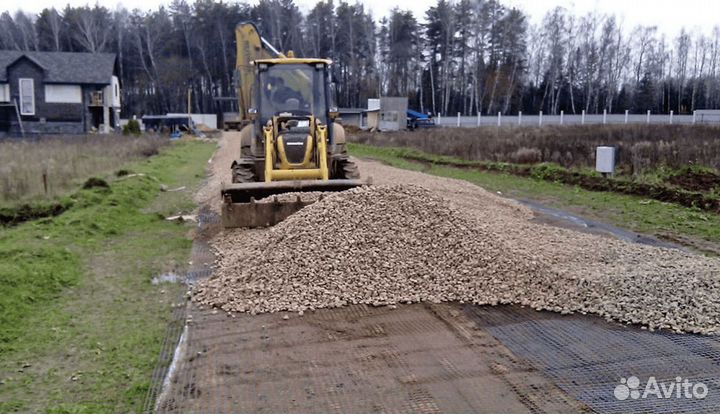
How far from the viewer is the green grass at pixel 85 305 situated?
4.55 meters

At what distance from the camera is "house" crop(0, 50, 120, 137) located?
4278 cm

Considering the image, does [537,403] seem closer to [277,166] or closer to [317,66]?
[277,166]

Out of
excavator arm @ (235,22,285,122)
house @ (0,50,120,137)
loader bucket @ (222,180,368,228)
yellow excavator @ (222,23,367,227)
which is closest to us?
loader bucket @ (222,180,368,228)

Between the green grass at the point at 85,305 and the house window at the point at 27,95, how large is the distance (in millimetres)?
36027

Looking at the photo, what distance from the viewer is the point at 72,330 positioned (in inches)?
225

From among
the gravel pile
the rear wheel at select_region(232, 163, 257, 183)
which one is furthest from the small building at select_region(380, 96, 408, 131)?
the gravel pile

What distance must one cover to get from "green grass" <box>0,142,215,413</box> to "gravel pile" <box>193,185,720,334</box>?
32.7 inches

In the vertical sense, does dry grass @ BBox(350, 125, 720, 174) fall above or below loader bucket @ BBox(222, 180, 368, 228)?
above

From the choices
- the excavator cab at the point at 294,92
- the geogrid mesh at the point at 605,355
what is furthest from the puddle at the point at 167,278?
the excavator cab at the point at 294,92

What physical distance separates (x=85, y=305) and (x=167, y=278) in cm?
121

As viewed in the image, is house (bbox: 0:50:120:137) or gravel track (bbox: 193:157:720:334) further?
house (bbox: 0:50:120:137)

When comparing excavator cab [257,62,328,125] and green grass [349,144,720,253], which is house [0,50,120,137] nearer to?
green grass [349,144,720,253]

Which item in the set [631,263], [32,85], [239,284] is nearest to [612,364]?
[631,263]

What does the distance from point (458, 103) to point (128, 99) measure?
3764cm
